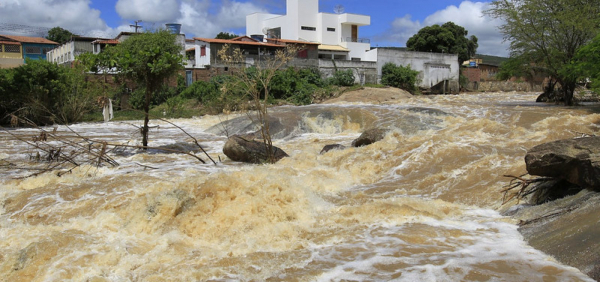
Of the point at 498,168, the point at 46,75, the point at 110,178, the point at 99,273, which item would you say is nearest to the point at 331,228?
the point at 99,273

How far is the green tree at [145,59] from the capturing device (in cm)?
1104

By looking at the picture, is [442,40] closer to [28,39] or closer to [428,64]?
[428,64]

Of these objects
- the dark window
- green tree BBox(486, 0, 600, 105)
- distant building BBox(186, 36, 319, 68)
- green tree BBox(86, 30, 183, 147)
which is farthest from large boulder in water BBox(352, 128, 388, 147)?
the dark window

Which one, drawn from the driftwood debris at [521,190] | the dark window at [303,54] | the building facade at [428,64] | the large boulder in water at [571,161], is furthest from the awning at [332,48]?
the large boulder in water at [571,161]

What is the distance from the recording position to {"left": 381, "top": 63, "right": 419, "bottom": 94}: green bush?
112 feet

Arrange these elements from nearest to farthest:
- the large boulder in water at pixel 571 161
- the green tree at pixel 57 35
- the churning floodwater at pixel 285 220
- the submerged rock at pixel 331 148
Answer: the churning floodwater at pixel 285 220 < the large boulder in water at pixel 571 161 < the submerged rock at pixel 331 148 < the green tree at pixel 57 35

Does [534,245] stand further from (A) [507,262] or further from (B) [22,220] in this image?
(B) [22,220]

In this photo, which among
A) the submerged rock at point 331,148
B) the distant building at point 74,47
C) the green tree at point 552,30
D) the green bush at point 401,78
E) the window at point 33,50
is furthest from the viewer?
the window at point 33,50

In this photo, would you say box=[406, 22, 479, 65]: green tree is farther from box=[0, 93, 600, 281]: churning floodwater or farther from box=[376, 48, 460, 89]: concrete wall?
box=[0, 93, 600, 281]: churning floodwater

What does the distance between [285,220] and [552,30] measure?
18101mm

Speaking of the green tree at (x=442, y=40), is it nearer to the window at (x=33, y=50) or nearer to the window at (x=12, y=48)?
the window at (x=33, y=50)

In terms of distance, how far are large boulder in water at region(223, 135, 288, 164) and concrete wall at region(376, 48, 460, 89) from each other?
2475 cm

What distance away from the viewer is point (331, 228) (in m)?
6.16

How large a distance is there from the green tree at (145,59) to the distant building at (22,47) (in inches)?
1357
